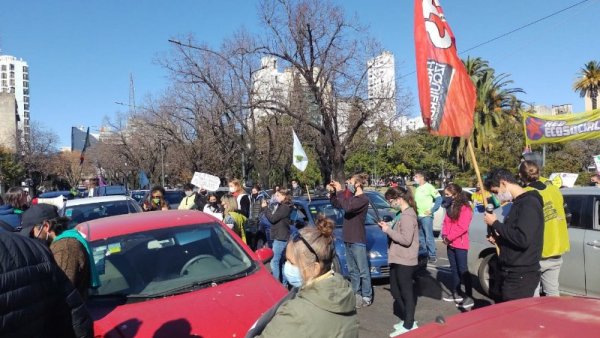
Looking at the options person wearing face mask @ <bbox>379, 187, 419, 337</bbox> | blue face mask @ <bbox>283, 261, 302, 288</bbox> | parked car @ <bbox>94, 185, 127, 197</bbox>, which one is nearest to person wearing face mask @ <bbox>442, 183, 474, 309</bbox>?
person wearing face mask @ <bbox>379, 187, 419, 337</bbox>

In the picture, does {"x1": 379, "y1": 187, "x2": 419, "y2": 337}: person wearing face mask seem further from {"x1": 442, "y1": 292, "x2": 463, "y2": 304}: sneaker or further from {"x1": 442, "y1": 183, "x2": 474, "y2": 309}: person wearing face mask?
{"x1": 442, "y1": 292, "x2": 463, "y2": 304}: sneaker

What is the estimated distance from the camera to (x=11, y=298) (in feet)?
6.70

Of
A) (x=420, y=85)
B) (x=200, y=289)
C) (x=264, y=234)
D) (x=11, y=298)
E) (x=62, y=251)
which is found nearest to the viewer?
(x=11, y=298)

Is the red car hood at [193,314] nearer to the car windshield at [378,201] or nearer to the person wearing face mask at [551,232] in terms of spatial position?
the person wearing face mask at [551,232]

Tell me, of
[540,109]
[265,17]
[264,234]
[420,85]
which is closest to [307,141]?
[265,17]

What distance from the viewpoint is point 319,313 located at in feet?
7.60

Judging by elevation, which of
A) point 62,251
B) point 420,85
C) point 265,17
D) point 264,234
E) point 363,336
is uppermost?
point 265,17

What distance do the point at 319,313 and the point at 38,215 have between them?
3464mm

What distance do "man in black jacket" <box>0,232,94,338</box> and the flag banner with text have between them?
14.2 m

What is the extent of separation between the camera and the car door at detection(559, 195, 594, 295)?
6.05m

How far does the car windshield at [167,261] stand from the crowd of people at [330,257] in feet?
1.21

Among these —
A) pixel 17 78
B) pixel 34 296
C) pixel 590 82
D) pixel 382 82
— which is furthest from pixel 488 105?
pixel 17 78

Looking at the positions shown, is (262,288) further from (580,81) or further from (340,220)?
(580,81)

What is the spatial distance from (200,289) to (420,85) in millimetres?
3190
